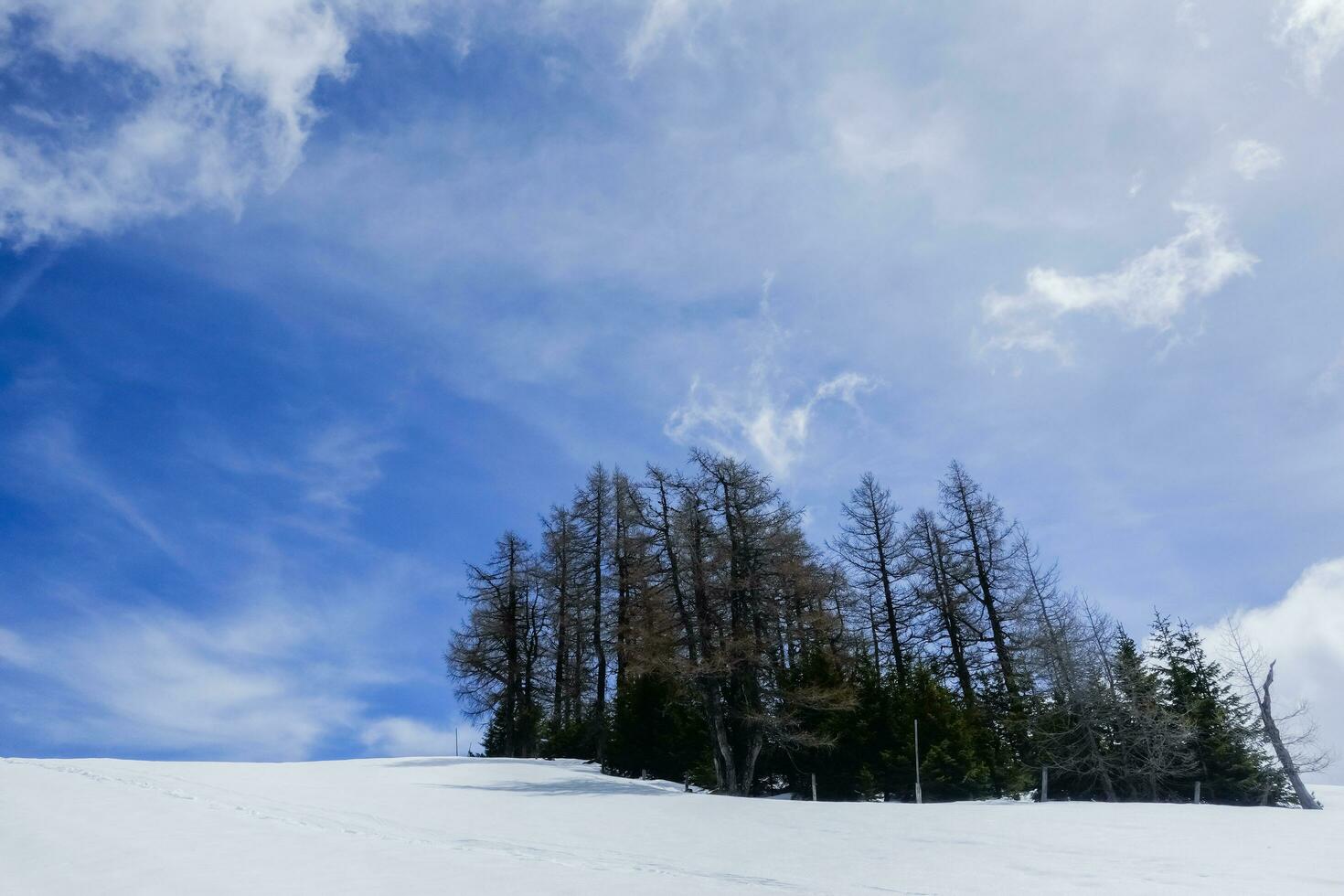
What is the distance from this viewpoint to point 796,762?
2666cm

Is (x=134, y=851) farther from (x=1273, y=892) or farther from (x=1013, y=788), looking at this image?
(x=1013, y=788)

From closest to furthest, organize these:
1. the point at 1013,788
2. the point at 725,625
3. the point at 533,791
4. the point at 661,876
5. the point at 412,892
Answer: the point at 412,892 → the point at 661,876 → the point at 533,791 → the point at 1013,788 → the point at 725,625

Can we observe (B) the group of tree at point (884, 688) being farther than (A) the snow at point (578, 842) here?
Yes

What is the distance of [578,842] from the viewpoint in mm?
12188

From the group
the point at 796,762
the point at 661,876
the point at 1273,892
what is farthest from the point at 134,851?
the point at 796,762

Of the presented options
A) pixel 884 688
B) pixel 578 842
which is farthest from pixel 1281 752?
pixel 578 842

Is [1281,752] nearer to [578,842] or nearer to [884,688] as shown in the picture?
[884,688]

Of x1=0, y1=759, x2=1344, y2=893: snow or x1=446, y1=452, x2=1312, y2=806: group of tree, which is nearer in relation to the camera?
x1=0, y1=759, x2=1344, y2=893: snow

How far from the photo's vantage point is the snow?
338 inches

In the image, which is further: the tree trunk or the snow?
the tree trunk

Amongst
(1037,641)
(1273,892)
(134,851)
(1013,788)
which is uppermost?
(1037,641)

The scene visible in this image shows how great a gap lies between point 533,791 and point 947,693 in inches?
515

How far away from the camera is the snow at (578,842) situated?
28.2 feet

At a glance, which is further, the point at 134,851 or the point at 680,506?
the point at 680,506
